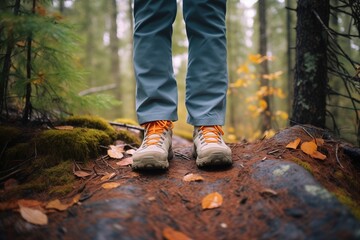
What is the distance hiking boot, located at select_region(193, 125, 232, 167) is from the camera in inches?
70.0

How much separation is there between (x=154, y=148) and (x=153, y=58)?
73cm

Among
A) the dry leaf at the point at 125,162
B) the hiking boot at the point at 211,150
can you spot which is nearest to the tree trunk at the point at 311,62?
the hiking boot at the point at 211,150

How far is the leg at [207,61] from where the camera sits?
2.02 metres

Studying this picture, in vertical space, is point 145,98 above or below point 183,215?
above

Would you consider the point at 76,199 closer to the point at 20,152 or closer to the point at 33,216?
the point at 33,216

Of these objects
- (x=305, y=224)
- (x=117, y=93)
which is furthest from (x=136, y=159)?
(x=117, y=93)

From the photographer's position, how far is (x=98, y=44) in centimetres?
1343

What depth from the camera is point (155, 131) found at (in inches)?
77.7

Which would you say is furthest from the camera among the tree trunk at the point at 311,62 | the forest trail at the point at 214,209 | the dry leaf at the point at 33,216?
the tree trunk at the point at 311,62

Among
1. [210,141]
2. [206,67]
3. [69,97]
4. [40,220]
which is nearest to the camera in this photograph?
[40,220]

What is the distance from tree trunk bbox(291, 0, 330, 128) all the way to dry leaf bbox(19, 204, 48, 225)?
2179 millimetres

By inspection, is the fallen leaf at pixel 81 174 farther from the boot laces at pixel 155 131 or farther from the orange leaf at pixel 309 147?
the orange leaf at pixel 309 147

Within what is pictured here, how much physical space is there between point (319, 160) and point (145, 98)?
1366 mm

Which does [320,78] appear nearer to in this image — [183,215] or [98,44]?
[183,215]
